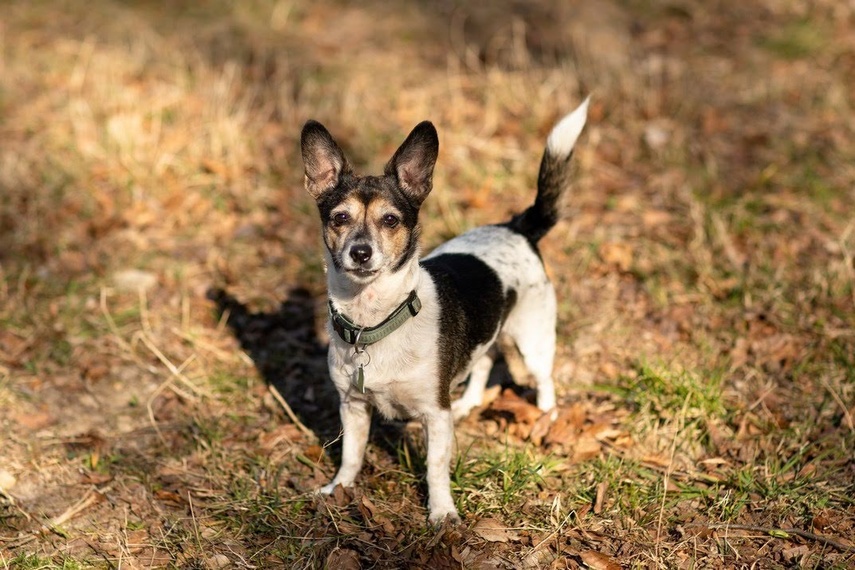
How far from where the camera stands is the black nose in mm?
3803

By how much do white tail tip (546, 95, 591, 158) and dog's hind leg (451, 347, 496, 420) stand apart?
4.48 feet

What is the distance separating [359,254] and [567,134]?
67.9 inches

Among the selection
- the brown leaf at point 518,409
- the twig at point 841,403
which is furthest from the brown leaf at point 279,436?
the twig at point 841,403

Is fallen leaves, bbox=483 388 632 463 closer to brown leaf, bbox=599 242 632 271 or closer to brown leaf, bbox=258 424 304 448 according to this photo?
brown leaf, bbox=258 424 304 448

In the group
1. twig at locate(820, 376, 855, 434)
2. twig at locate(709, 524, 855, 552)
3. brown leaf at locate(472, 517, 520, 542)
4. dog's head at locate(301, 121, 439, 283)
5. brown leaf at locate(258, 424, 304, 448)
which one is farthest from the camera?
brown leaf at locate(258, 424, 304, 448)

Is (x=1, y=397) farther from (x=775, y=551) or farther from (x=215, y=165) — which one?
(x=775, y=551)

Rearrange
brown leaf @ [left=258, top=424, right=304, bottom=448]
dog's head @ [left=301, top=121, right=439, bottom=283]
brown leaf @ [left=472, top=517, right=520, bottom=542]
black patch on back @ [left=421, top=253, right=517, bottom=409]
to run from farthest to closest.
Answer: brown leaf @ [left=258, top=424, right=304, bottom=448] → black patch on back @ [left=421, top=253, right=517, bottom=409] → brown leaf @ [left=472, top=517, right=520, bottom=542] → dog's head @ [left=301, top=121, right=439, bottom=283]

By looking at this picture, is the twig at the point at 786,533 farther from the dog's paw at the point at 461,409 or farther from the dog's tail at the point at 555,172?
the dog's tail at the point at 555,172

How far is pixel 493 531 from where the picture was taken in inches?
165

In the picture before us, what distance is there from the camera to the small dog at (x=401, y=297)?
4066 mm

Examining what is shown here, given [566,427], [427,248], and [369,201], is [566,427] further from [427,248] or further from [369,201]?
[427,248]

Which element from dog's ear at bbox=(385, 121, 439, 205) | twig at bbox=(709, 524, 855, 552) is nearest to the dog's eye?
dog's ear at bbox=(385, 121, 439, 205)

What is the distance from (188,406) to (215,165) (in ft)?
10.2

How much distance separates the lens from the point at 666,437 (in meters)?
4.90
